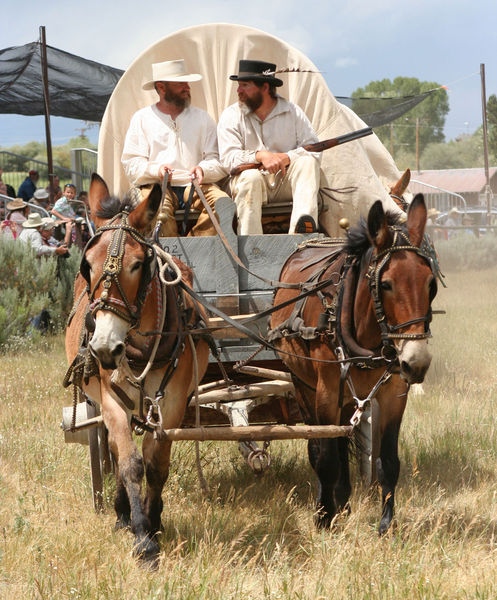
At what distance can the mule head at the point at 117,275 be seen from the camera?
11.6 ft

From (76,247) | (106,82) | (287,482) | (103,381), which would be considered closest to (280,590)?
(103,381)

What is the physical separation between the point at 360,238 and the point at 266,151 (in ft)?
5.67

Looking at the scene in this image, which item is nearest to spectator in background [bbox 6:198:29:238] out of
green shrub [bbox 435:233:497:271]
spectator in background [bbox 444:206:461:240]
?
green shrub [bbox 435:233:497:271]

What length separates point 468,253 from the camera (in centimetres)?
2127

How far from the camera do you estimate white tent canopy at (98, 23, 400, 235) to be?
6219 millimetres

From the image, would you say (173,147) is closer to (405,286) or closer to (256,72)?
(256,72)

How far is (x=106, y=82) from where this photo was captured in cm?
1328

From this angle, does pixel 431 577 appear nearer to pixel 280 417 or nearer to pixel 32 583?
pixel 32 583

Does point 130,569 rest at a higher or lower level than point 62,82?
Result: lower

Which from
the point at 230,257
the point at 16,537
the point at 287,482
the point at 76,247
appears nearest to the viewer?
the point at 16,537

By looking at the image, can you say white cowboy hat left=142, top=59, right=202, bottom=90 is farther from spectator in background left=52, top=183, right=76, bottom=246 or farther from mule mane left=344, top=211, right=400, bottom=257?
spectator in background left=52, top=183, right=76, bottom=246

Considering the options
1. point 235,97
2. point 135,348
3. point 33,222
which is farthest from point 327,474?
point 33,222

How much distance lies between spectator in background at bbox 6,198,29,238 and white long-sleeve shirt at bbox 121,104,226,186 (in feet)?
23.0

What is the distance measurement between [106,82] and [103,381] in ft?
33.0
